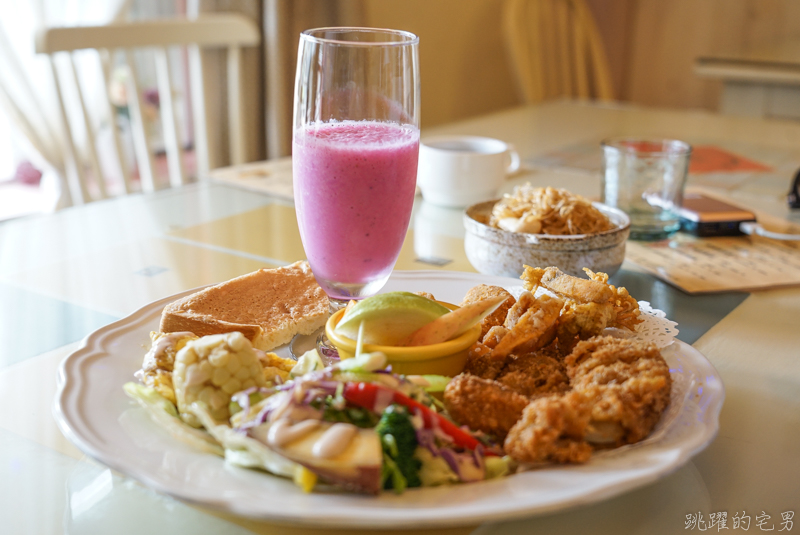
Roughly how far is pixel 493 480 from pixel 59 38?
174cm

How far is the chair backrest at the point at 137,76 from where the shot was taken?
1.94 m

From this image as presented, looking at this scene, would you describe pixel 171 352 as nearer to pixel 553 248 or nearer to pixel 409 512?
pixel 409 512

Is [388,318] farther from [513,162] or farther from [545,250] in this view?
[513,162]

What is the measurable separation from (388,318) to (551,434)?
221 millimetres

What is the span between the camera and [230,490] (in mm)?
581

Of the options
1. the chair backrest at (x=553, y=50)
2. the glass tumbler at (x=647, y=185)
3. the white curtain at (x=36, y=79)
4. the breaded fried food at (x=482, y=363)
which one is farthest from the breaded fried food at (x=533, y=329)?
the chair backrest at (x=553, y=50)

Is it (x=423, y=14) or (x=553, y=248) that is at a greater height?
(x=423, y=14)

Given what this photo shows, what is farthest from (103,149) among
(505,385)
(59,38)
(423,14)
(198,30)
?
(505,385)

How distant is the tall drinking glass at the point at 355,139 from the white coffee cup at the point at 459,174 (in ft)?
2.12

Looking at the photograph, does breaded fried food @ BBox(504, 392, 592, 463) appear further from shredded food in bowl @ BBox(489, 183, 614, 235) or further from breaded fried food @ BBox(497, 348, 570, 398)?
shredded food in bowl @ BBox(489, 183, 614, 235)

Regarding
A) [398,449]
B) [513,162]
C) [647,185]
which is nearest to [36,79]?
[513,162]

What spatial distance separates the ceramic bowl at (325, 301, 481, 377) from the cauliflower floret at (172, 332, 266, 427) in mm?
113

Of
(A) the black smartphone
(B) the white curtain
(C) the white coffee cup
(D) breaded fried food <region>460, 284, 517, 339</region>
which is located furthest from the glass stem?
(B) the white curtain

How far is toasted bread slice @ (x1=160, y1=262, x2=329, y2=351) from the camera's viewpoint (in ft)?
2.98
